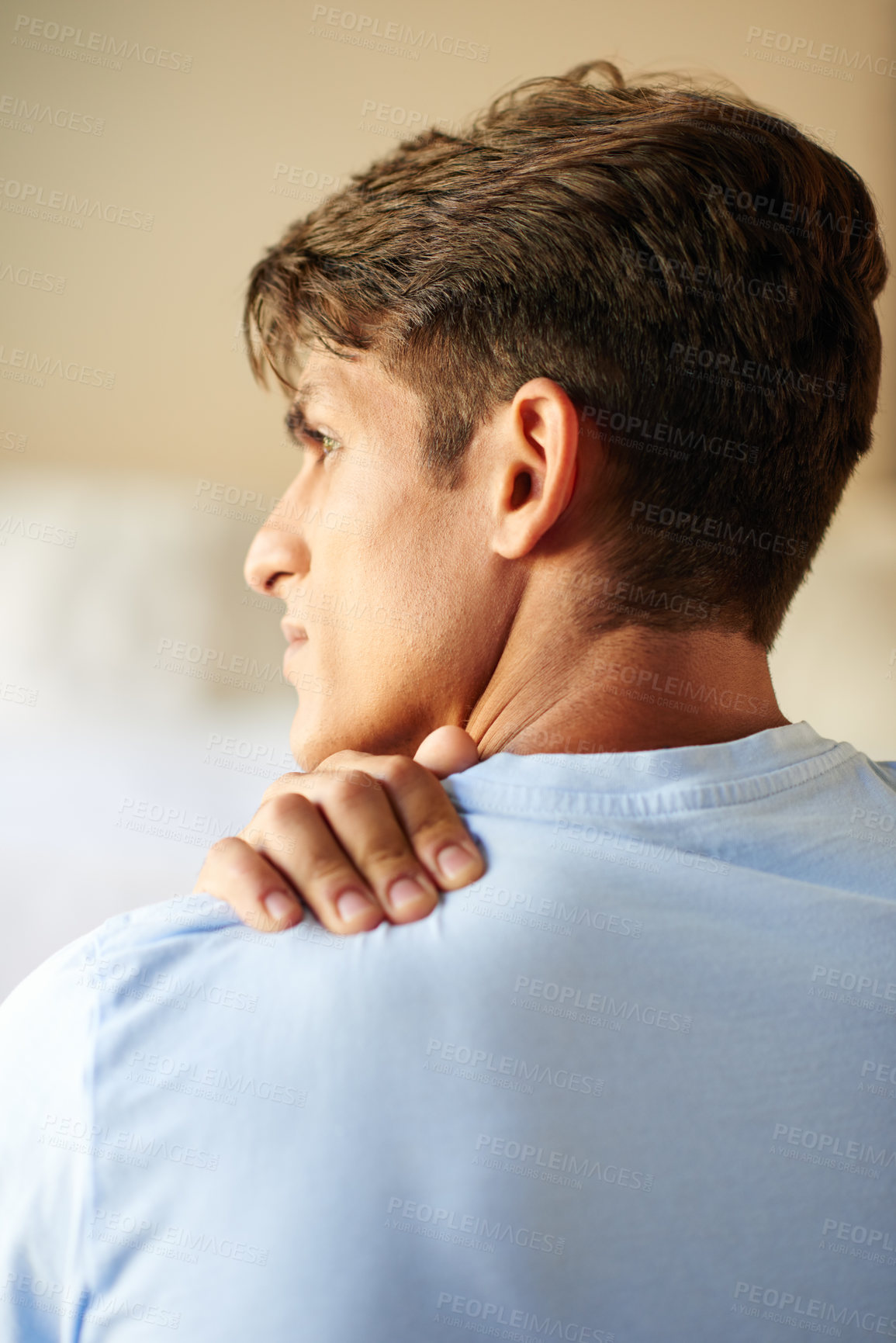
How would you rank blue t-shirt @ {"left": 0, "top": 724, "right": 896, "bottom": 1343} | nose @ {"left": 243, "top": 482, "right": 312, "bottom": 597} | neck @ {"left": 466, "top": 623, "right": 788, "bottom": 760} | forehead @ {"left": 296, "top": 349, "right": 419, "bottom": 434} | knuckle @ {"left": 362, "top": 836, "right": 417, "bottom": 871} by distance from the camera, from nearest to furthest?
blue t-shirt @ {"left": 0, "top": 724, "right": 896, "bottom": 1343} → knuckle @ {"left": 362, "top": 836, "right": 417, "bottom": 871} → neck @ {"left": 466, "top": 623, "right": 788, "bottom": 760} → forehead @ {"left": 296, "top": 349, "right": 419, "bottom": 434} → nose @ {"left": 243, "top": 482, "right": 312, "bottom": 597}

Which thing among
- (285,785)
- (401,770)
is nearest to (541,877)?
(401,770)

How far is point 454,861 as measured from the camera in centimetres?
66

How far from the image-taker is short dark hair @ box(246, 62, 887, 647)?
88 centimetres

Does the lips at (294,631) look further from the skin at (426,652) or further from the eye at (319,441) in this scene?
the eye at (319,441)

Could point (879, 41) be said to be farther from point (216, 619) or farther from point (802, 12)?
point (216, 619)

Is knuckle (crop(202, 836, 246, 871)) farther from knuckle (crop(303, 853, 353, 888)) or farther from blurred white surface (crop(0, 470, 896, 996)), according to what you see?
blurred white surface (crop(0, 470, 896, 996))

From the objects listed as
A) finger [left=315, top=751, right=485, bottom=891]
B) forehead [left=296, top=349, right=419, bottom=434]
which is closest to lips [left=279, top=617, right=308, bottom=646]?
forehead [left=296, top=349, right=419, bottom=434]

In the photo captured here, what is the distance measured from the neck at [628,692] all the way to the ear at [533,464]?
87 millimetres

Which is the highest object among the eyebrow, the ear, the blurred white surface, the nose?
the eyebrow

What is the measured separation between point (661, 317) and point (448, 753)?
0.42 m

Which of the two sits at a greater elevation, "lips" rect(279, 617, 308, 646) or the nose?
the nose

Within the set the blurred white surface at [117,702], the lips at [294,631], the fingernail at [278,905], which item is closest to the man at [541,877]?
the fingernail at [278,905]

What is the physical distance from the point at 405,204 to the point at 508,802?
63cm

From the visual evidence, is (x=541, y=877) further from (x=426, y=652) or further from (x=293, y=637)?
(x=293, y=637)
